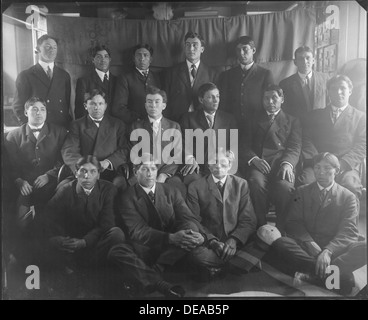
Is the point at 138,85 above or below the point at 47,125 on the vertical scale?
above

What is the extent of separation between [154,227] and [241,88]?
3.48 ft

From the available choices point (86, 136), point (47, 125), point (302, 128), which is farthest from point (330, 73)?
point (47, 125)

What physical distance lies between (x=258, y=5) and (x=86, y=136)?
1.41m

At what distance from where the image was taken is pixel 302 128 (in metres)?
3.02

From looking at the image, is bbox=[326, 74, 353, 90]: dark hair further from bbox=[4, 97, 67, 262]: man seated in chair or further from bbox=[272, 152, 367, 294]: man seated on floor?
bbox=[4, 97, 67, 262]: man seated in chair

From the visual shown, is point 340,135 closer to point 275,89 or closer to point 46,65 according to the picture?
point 275,89

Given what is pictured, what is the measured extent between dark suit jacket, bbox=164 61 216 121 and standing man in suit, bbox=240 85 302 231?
1.29 ft

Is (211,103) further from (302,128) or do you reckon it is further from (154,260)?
(154,260)

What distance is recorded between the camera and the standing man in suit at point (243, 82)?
3.02 metres

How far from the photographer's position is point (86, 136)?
3023mm

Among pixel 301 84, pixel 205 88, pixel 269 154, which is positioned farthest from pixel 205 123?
pixel 301 84

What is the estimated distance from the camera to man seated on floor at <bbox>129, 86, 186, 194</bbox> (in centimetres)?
301

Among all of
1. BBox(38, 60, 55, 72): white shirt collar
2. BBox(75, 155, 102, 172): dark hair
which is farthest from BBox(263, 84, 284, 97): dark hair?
BBox(38, 60, 55, 72): white shirt collar
